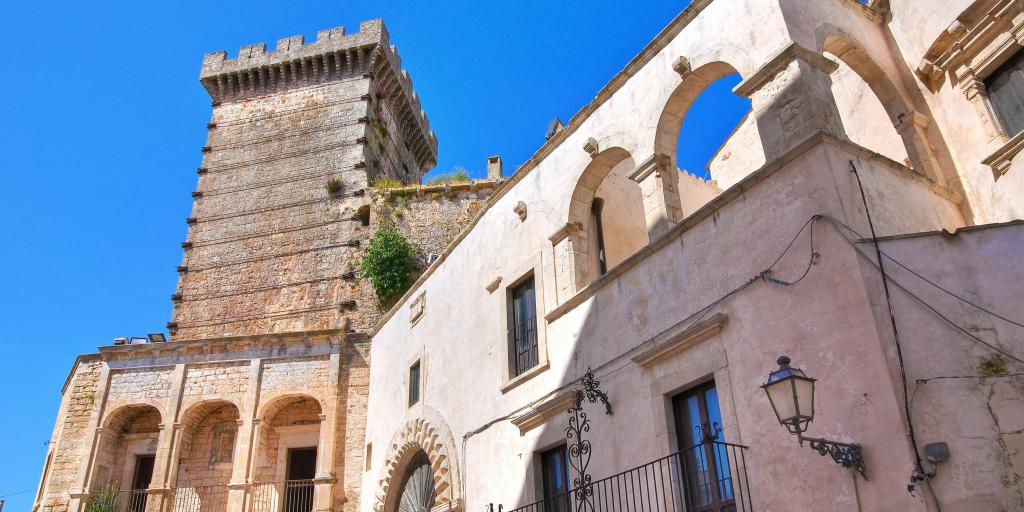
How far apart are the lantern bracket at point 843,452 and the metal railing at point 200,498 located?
1416 centimetres

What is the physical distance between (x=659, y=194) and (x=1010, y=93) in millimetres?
4415

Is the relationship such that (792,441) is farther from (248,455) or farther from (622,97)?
(248,455)

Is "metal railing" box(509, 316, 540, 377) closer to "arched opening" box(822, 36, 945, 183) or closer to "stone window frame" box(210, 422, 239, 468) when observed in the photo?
"arched opening" box(822, 36, 945, 183)

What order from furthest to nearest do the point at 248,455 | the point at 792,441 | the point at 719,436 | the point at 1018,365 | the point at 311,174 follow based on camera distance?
the point at 311,174 < the point at 248,455 < the point at 719,436 < the point at 792,441 < the point at 1018,365

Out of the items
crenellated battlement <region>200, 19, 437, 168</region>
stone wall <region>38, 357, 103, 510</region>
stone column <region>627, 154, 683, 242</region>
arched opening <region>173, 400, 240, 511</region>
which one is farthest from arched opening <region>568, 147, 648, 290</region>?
crenellated battlement <region>200, 19, 437, 168</region>

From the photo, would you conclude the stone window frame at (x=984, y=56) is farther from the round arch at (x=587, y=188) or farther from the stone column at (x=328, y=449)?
the stone column at (x=328, y=449)

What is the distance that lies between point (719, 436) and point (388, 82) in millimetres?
21317

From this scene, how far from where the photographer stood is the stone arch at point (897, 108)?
9695 millimetres

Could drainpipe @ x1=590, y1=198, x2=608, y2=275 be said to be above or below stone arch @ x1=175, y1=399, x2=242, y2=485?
above

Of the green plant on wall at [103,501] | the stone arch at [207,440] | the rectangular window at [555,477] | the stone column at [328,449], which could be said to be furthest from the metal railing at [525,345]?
the green plant on wall at [103,501]

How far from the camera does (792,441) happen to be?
6.93 metres

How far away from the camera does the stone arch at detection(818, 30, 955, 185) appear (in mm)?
9695

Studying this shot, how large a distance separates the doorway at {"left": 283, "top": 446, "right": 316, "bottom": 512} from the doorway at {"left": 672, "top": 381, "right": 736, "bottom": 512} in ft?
34.9

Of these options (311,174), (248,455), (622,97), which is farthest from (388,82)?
(622,97)
